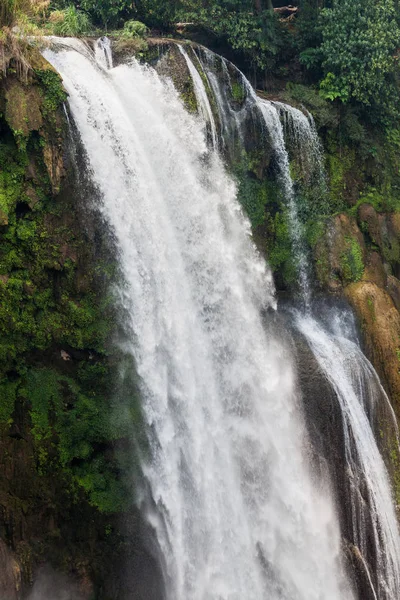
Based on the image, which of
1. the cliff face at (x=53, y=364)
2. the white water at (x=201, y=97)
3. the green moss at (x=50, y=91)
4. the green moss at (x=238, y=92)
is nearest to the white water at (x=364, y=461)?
the cliff face at (x=53, y=364)

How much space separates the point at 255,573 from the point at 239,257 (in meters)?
6.23

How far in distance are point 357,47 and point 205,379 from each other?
35.3 ft

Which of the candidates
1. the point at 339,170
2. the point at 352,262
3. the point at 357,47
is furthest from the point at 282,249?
the point at 357,47

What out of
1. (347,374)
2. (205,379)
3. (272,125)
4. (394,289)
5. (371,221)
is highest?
(272,125)

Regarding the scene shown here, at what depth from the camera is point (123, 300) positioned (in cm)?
992

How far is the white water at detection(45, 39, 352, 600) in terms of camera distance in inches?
391

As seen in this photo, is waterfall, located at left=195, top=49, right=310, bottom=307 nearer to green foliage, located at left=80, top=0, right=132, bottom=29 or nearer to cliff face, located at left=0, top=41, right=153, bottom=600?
green foliage, located at left=80, top=0, right=132, bottom=29

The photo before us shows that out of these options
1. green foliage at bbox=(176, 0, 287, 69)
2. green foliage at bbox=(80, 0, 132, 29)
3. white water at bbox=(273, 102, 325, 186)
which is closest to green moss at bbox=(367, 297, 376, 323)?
white water at bbox=(273, 102, 325, 186)

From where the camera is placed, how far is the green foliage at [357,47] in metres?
15.7

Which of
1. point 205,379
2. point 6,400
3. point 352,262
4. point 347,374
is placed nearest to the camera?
point 6,400

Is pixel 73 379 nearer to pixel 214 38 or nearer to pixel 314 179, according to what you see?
pixel 314 179

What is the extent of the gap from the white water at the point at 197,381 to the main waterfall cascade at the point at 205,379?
2cm

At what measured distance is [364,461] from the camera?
11359mm

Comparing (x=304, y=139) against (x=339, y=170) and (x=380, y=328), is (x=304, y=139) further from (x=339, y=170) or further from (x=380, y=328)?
(x=380, y=328)
